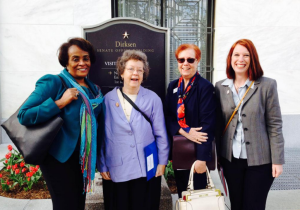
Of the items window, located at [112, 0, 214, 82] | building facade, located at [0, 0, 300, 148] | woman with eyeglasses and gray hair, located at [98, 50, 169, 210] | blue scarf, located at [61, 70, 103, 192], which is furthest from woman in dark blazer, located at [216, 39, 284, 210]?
window, located at [112, 0, 214, 82]

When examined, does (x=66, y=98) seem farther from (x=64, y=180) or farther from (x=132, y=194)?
(x=132, y=194)

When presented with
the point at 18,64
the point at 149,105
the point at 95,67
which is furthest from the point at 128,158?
the point at 18,64

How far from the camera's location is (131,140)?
232cm

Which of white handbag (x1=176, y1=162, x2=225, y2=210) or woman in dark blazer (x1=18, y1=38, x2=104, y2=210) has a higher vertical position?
woman in dark blazer (x1=18, y1=38, x2=104, y2=210)

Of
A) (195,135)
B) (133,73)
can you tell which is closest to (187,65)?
(133,73)

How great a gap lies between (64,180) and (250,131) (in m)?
1.62

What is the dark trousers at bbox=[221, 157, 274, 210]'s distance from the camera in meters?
2.33

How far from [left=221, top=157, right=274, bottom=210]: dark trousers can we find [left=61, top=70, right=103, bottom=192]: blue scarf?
124 cm

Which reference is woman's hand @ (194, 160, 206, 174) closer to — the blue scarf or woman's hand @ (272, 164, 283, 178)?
woman's hand @ (272, 164, 283, 178)

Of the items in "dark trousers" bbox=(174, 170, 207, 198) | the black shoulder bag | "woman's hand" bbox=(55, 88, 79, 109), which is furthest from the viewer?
"dark trousers" bbox=(174, 170, 207, 198)

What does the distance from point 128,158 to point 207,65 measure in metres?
4.50

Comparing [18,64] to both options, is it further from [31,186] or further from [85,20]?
[31,186]

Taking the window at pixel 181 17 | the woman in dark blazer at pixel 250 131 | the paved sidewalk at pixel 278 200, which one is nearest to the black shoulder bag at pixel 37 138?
the woman in dark blazer at pixel 250 131

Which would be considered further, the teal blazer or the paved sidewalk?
the paved sidewalk
